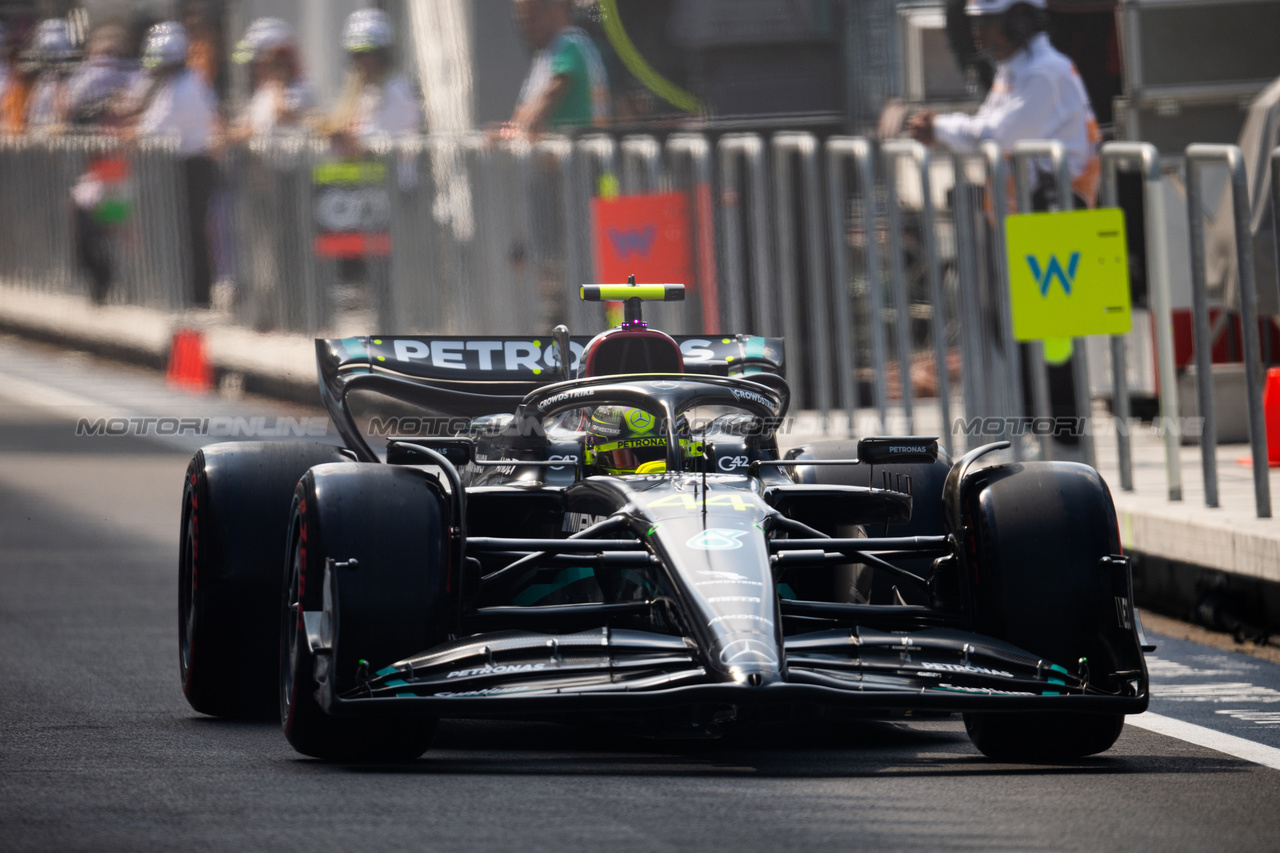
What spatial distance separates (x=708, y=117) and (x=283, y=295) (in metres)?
4.40

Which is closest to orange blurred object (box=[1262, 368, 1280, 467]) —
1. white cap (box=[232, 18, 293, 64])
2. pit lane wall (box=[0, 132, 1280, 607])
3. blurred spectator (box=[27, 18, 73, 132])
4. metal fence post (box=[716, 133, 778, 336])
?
pit lane wall (box=[0, 132, 1280, 607])

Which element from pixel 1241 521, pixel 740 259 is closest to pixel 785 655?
pixel 1241 521

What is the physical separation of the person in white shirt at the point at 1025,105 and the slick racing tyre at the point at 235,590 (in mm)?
5684

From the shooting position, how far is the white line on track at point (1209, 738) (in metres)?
6.66

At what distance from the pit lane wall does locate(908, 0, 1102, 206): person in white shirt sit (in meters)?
0.30

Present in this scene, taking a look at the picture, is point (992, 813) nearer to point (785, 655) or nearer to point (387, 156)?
point (785, 655)

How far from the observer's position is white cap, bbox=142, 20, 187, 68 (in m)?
21.2

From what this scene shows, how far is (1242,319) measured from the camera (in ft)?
30.4

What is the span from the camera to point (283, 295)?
18.8 m

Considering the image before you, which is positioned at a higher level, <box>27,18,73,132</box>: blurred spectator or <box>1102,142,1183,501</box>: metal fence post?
<box>27,18,73,132</box>: blurred spectator

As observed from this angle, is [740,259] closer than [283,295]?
Yes

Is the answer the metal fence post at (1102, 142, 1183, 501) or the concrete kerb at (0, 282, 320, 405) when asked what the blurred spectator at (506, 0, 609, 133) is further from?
the metal fence post at (1102, 142, 1183, 501)

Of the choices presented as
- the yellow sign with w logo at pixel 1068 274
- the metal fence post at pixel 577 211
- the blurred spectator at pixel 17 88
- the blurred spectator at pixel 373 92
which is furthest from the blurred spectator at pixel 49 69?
the yellow sign with w logo at pixel 1068 274

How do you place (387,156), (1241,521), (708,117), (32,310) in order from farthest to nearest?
(32,310), (387,156), (708,117), (1241,521)
